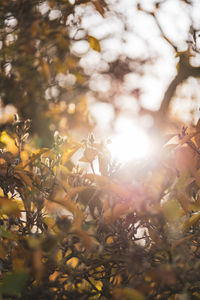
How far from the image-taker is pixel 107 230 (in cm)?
85

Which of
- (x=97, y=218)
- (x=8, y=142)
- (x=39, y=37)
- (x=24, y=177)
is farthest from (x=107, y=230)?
(x=39, y=37)

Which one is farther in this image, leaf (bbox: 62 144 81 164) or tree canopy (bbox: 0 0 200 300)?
leaf (bbox: 62 144 81 164)

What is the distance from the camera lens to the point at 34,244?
554 mm

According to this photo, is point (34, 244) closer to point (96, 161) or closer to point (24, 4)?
point (96, 161)

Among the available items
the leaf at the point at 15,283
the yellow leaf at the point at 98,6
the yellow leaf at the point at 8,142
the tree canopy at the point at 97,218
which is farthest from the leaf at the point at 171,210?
the yellow leaf at the point at 98,6

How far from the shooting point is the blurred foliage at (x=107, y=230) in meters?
0.64

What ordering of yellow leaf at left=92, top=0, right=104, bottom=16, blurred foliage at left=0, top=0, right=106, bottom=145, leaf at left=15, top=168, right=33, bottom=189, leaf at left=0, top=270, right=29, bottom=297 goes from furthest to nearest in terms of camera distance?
blurred foliage at left=0, top=0, right=106, bottom=145 → yellow leaf at left=92, top=0, right=104, bottom=16 → leaf at left=15, top=168, right=33, bottom=189 → leaf at left=0, top=270, right=29, bottom=297

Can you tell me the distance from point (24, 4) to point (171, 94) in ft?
5.83

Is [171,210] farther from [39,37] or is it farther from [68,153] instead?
[39,37]

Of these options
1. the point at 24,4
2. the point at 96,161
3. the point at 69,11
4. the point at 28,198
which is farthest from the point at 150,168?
the point at 24,4

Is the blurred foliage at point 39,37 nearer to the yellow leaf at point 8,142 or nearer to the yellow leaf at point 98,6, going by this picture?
the yellow leaf at point 98,6

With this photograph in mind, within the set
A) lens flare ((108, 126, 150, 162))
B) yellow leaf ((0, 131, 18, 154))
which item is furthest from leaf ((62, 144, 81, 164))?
yellow leaf ((0, 131, 18, 154))

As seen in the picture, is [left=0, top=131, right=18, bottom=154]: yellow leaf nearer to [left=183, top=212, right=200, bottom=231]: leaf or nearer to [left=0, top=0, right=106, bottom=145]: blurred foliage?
[left=0, top=0, right=106, bottom=145]: blurred foliage

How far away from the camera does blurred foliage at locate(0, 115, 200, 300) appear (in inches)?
25.1
